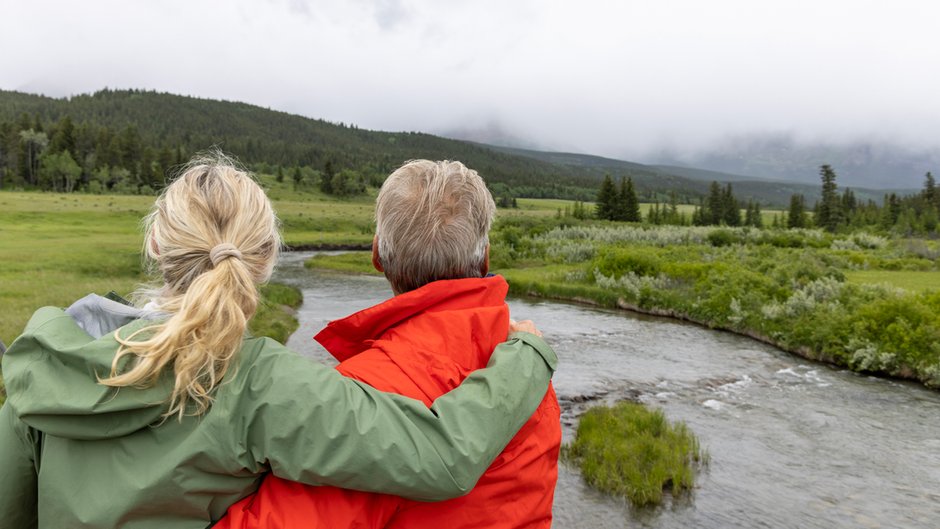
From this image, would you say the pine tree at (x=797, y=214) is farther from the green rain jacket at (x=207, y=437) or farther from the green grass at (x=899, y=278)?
the green rain jacket at (x=207, y=437)

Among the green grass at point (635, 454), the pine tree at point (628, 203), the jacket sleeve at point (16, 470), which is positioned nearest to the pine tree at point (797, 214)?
the pine tree at point (628, 203)

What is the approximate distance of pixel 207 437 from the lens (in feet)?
6.89

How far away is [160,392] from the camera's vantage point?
6.85 feet

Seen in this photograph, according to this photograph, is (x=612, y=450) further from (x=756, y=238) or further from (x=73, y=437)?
(x=756, y=238)

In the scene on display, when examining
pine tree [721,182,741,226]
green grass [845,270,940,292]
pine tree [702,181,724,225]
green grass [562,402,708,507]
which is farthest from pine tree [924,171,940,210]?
green grass [562,402,708,507]

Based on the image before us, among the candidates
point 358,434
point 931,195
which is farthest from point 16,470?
Answer: point 931,195

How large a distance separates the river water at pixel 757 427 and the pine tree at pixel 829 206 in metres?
74.7

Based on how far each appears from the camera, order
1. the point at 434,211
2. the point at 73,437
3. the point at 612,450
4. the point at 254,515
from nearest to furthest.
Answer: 1. the point at 73,437
2. the point at 254,515
3. the point at 434,211
4. the point at 612,450

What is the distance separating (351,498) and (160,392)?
712 mm

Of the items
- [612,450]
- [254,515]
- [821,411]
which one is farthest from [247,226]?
A: [821,411]

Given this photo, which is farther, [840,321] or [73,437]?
[840,321]

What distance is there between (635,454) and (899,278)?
2613 centimetres

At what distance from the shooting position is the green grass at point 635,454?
394 inches

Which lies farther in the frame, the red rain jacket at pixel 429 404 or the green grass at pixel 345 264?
the green grass at pixel 345 264
